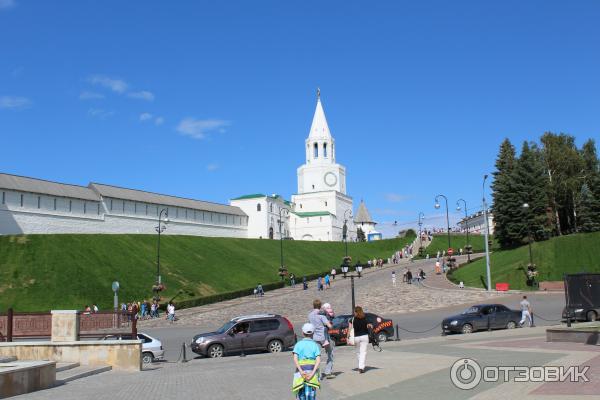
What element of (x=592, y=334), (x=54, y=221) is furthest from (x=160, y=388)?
(x=54, y=221)

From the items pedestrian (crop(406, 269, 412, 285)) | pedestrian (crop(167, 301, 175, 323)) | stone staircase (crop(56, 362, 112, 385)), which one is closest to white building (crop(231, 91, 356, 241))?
pedestrian (crop(406, 269, 412, 285))

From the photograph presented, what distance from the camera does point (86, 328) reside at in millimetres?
20375

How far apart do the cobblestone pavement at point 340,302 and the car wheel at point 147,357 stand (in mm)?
16471

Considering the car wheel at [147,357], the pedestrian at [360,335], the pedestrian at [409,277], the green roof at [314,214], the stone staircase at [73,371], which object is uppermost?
the green roof at [314,214]

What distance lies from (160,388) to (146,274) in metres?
44.1

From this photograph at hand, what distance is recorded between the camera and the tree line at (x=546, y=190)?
6031 centimetres

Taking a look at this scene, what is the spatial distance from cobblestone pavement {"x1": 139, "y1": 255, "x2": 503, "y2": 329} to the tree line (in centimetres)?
1464

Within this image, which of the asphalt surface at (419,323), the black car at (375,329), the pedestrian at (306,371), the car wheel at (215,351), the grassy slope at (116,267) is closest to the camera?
the pedestrian at (306,371)

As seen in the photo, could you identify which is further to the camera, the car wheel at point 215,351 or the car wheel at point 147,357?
the car wheel at point 215,351

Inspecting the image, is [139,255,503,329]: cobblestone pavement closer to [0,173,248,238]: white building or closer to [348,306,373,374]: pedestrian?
[348,306,373,374]: pedestrian

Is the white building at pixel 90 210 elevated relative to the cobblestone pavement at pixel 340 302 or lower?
elevated

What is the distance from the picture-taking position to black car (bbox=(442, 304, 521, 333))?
84.5 ft

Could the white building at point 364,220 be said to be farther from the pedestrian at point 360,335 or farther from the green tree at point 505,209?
the pedestrian at point 360,335

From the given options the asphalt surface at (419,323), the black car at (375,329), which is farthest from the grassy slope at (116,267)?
the black car at (375,329)
